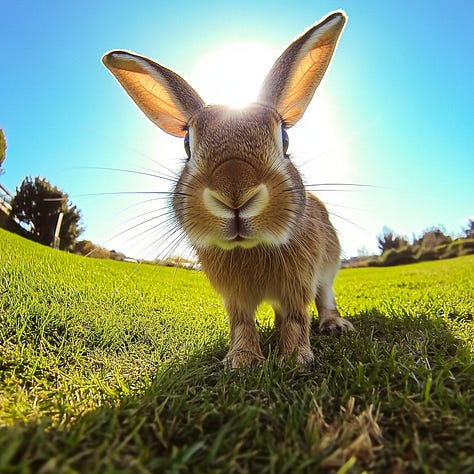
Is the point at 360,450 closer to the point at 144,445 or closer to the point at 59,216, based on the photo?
the point at 144,445

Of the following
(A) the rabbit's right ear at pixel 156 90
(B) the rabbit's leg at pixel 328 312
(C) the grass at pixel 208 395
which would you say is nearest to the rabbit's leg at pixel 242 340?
(C) the grass at pixel 208 395

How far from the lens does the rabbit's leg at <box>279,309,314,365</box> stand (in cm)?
294

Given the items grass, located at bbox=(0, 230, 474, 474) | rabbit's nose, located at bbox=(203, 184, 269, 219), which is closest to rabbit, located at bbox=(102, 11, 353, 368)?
rabbit's nose, located at bbox=(203, 184, 269, 219)

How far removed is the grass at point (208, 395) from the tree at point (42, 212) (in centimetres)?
852

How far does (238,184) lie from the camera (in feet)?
8.05

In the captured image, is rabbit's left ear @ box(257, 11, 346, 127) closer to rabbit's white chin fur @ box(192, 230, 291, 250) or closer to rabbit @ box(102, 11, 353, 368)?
rabbit @ box(102, 11, 353, 368)

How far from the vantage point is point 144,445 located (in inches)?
63.6

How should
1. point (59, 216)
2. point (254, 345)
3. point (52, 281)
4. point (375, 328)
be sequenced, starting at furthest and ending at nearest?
point (59, 216)
point (52, 281)
point (375, 328)
point (254, 345)

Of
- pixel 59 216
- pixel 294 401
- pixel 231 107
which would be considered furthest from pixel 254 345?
pixel 59 216

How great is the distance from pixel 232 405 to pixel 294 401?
0.97 ft

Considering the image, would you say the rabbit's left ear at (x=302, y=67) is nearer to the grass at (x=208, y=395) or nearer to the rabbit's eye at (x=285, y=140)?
the rabbit's eye at (x=285, y=140)

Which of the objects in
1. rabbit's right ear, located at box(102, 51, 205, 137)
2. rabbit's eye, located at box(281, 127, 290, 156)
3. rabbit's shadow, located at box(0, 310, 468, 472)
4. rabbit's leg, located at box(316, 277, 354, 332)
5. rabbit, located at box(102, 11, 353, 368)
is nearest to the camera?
rabbit's shadow, located at box(0, 310, 468, 472)

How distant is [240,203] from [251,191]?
0.31 feet

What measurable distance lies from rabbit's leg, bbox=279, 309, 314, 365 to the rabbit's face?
0.73 meters
